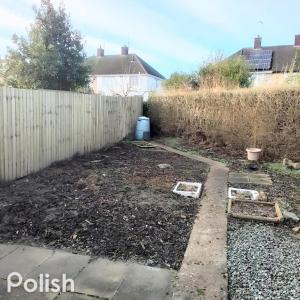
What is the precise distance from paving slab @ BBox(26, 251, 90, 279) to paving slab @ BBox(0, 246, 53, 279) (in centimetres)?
6

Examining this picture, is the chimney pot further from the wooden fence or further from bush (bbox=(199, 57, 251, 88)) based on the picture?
the wooden fence

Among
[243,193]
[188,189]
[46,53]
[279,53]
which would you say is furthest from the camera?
[279,53]

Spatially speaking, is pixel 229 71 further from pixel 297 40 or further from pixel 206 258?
pixel 297 40

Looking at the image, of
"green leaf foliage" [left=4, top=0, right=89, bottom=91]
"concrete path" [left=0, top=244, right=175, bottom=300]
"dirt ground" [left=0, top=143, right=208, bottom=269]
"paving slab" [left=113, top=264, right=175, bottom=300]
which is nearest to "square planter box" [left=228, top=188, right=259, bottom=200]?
"dirt ground" [left=0, top=143, right=208, bottom=269]

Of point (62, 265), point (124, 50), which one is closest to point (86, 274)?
point (62, 265)

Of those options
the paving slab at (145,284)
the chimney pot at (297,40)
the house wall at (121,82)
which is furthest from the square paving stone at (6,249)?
the chimney pot at (297,40)

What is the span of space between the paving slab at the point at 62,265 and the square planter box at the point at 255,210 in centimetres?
227

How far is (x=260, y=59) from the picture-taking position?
25.5 m

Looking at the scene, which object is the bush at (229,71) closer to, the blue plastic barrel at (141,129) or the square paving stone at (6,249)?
the blue plastic barrel at (141,129)

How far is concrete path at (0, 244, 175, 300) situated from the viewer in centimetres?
256

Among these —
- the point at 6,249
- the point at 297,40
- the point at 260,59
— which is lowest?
the point at 6,249

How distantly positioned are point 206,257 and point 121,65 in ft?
95.6

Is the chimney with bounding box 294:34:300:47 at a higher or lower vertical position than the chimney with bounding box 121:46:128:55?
higher

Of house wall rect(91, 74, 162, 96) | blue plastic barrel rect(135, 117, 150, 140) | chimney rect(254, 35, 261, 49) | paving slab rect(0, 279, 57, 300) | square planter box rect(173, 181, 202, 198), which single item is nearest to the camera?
paving slab rect(0, 279, 57, 300)
